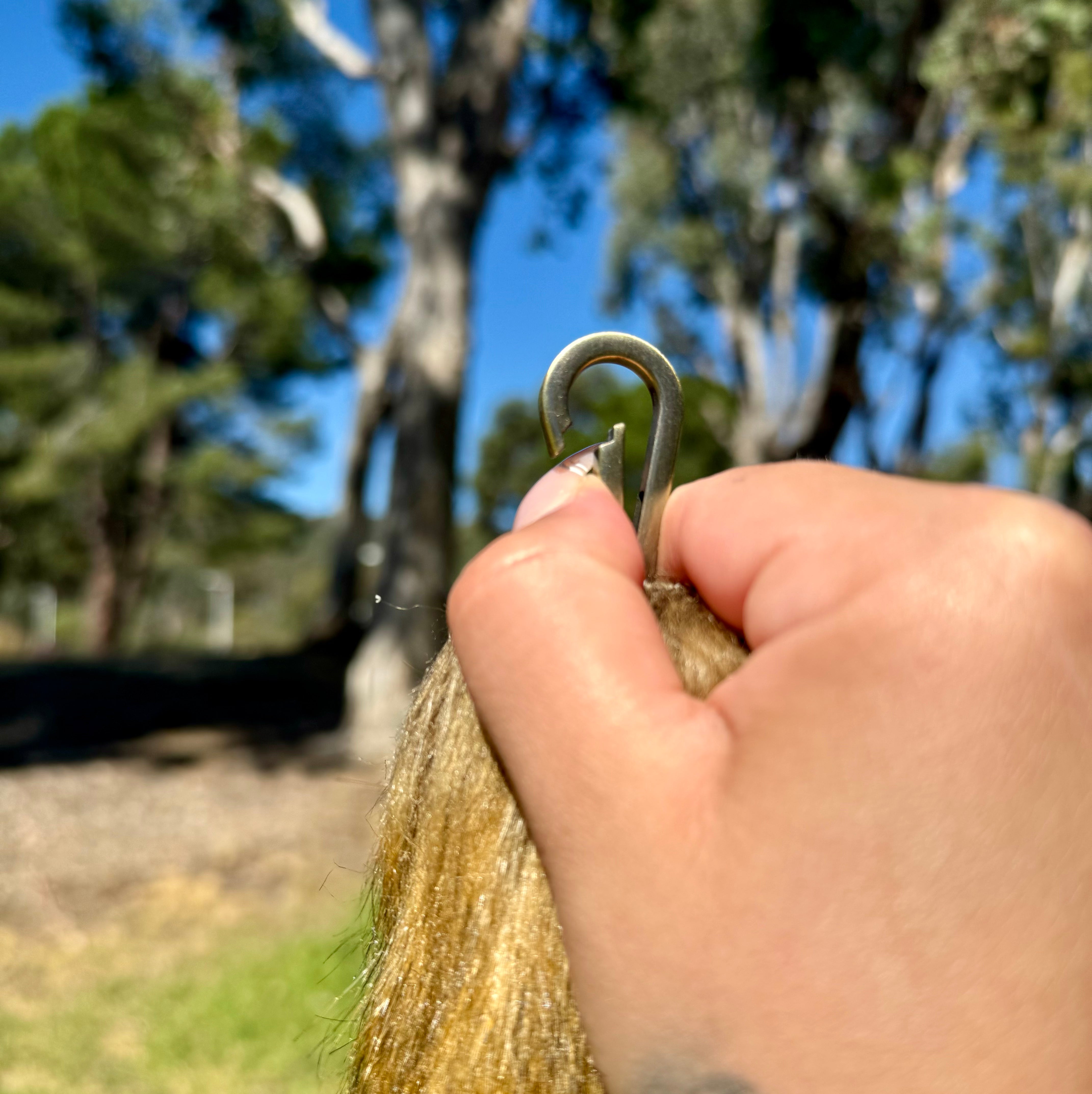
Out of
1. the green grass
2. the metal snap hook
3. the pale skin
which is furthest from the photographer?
the green grass

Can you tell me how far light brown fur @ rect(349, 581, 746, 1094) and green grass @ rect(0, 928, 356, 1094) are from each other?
105 inches

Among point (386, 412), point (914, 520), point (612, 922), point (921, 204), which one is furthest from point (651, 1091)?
point (921, 204)

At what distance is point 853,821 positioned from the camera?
76 centimetres

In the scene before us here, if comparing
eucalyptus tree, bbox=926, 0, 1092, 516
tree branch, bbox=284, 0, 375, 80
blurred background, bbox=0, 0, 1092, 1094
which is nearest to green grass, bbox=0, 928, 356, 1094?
blurred background, bbox=0, 0, 1092, 1094

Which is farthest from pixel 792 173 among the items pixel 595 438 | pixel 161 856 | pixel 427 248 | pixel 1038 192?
pixel 595 438

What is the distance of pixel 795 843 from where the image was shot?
767 mm

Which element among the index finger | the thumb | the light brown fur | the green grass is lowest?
the green grass

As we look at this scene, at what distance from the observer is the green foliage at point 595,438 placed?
1954 millimetres

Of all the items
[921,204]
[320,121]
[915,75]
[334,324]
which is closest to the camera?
[334,324]

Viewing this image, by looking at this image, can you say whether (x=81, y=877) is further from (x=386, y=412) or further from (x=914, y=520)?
(x=386, y=412)

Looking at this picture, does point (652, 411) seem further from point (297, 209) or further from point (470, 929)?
point (297, 209)

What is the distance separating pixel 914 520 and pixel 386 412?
13.0 m

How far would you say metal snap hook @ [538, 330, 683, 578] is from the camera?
3.32 feet

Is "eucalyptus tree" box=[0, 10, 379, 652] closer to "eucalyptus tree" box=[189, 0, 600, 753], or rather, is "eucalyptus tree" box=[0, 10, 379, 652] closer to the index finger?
"eucalyptus tree" box=[189, 0, 600, 753]
